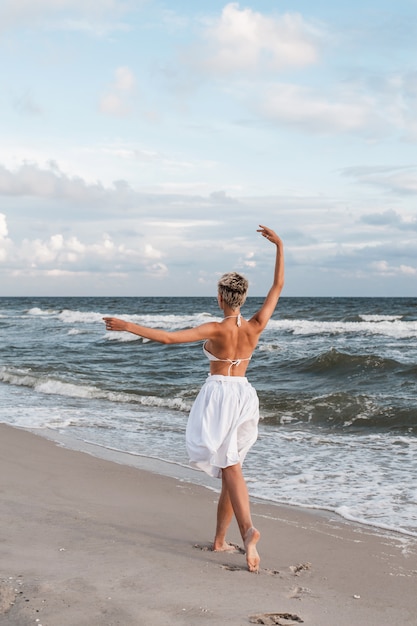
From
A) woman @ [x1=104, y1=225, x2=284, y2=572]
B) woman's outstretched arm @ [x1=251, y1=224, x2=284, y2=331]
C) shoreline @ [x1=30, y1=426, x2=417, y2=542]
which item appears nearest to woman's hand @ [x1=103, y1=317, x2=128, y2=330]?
woman @ [x1=104, y1=225, x2=284, y2=572]

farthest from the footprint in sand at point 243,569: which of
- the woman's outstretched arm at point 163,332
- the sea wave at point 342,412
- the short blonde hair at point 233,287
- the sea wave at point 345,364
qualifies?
the sea wave at point 345,364

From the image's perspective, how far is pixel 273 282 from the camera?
4734mm

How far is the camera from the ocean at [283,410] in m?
7.10

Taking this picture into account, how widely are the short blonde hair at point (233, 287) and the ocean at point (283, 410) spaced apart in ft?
8.60

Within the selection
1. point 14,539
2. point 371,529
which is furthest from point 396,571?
point 14,539

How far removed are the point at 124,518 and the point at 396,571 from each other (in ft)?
7.18

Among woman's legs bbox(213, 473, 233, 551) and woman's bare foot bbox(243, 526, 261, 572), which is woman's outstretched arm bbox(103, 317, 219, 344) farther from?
woman's bare foot bbox(243, 526, 261, 572)

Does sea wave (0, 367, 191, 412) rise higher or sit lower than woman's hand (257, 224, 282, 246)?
lower

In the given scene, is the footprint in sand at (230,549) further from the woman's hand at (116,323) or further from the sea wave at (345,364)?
the sea wave at (345,364)

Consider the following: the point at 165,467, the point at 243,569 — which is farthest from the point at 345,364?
the point at 243,569

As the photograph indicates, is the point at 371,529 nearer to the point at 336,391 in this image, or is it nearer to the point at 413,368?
the point at 336,391

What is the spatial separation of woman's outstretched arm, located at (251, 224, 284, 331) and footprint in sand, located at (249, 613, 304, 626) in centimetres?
181

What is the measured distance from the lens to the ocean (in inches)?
280

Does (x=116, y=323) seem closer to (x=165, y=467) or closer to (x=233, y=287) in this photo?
(x=233, y=287)
